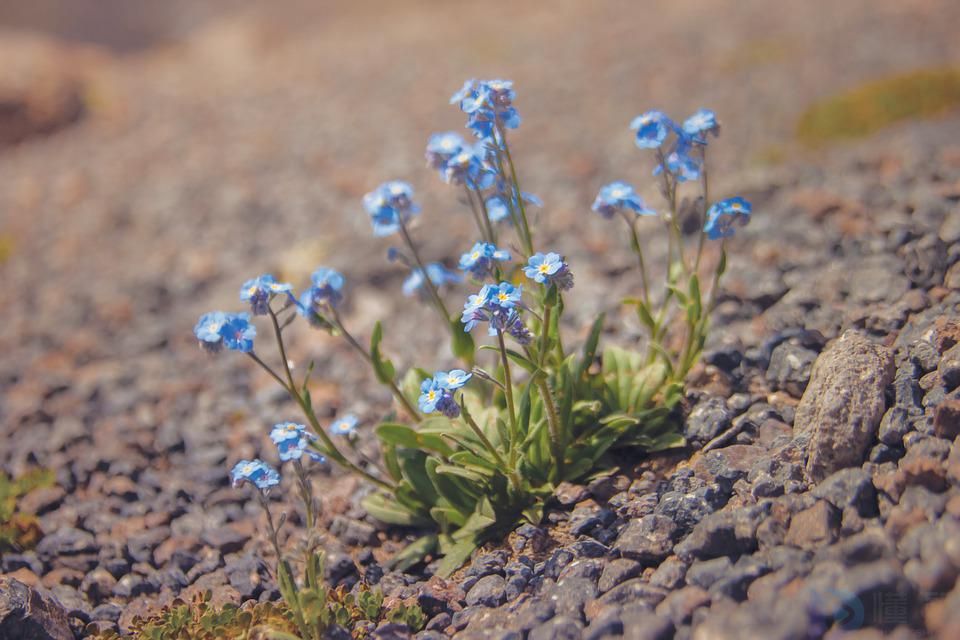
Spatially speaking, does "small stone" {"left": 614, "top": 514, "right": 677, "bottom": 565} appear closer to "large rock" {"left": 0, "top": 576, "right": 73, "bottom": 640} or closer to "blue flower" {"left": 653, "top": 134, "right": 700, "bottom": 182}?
"blue flower" {"left": 653, "top": 134, "right": 700, "bottom": 182}

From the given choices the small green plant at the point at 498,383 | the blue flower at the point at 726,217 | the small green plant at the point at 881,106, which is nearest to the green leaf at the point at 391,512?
the small green plant at the point at 498,383

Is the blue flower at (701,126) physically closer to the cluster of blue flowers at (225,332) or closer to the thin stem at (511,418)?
the thin stem at (511,418)

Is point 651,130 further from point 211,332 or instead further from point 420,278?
point 211,332

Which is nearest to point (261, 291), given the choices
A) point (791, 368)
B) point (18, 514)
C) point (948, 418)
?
point (18, 514)

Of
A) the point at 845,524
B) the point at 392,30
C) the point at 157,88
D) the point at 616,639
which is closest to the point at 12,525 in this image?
the point at 616,639

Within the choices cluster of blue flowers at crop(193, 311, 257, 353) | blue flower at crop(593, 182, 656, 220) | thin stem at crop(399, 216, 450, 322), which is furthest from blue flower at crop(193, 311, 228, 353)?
blue flower at crop(593, 182, 656, 220)

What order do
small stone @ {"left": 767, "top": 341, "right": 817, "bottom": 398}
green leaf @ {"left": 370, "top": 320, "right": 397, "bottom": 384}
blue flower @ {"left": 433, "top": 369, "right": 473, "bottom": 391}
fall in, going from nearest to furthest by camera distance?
blue flower @ {"left": 433, "top": 369, "right": 473, "bottom": 391}
green leaf @ {"left": 370, "top": 320, "right": 397, "bottom": 384}
small stone @ {"left": 767, "top": 341, "right": 817, "bottom": 398}

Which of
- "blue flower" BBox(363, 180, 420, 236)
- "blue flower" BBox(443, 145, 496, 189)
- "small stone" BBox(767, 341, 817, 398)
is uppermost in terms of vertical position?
"blue flower" BBox(363, 180, 420, 236)
